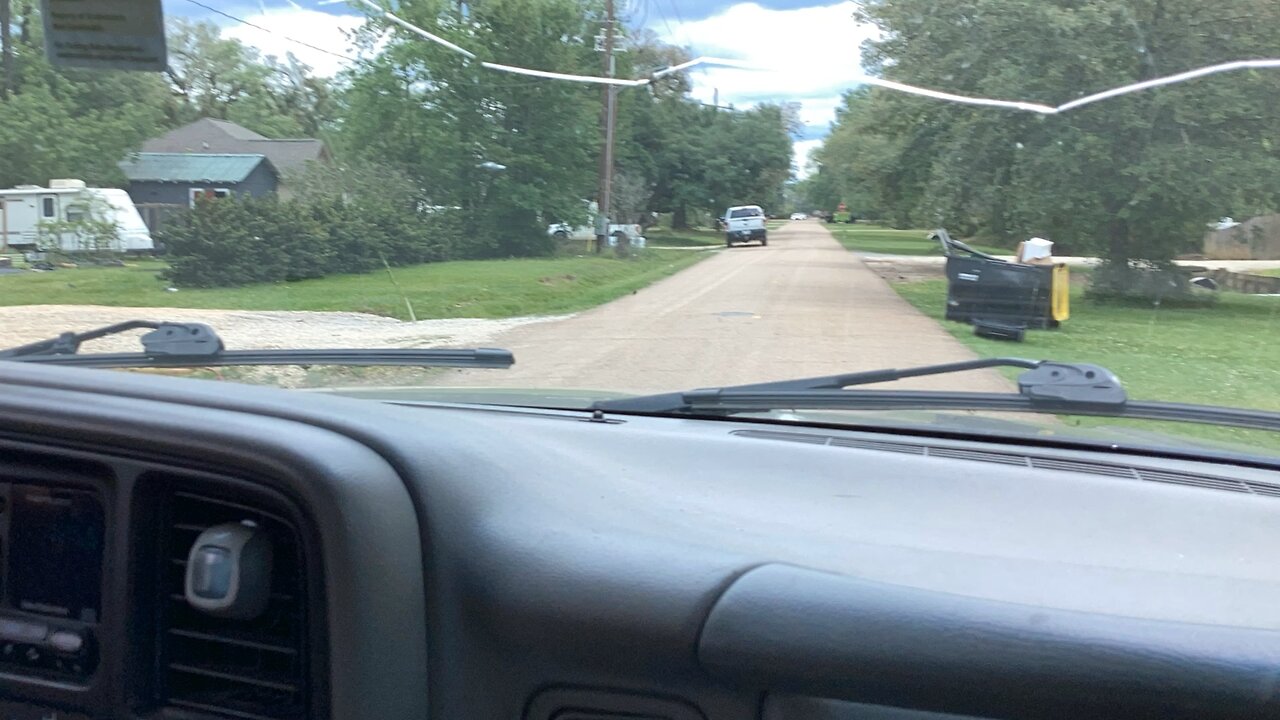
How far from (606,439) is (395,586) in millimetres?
979

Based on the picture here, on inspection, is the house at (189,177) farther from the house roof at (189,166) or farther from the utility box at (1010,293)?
the utility box at (1010,293)

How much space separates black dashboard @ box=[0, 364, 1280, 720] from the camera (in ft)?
6.21

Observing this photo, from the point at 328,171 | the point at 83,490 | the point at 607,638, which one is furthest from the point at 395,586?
the point at 328,171

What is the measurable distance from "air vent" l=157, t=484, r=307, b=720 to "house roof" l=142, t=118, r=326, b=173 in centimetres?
296

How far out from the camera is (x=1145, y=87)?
13.9ft

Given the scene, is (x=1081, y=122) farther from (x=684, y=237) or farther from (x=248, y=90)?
(x=248, y=90)

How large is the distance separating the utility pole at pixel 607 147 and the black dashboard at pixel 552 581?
2.56 metres

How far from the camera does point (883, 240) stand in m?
6.02

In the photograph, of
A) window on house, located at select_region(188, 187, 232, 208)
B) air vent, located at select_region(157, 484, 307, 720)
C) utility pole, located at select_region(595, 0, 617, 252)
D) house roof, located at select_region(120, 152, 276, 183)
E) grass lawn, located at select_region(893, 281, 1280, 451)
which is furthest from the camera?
window on house, located at select_region(188, 187, 232, 208)

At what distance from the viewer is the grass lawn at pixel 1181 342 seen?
436 cm

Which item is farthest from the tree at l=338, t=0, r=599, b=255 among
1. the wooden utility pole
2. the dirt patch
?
the dirt patch

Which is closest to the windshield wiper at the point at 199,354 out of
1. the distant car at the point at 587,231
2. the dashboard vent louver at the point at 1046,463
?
the dashboard vent louver at the point at 1046,463

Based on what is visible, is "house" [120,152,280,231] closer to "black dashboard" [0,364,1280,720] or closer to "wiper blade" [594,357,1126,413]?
"wiper blade" [594,357,1126,413]

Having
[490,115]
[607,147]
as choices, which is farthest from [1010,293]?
[490,115]
